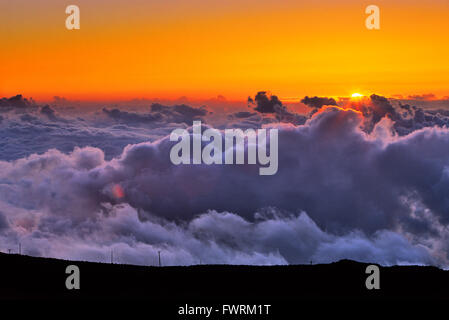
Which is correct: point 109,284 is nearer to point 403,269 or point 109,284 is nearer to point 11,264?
point 11,264
